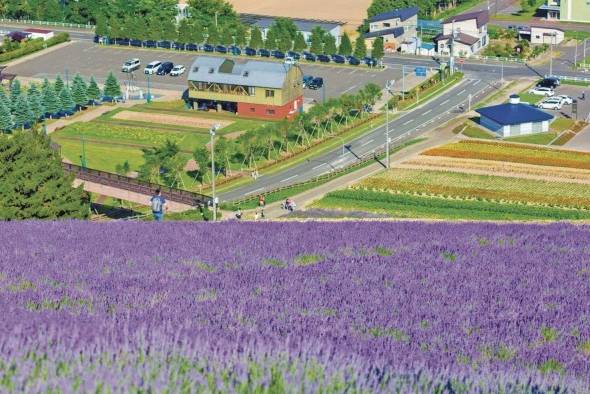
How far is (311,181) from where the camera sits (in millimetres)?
82000

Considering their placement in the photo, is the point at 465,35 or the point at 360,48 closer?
the point at 360,48

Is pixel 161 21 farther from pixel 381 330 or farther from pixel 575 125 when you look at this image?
pixel 381 330

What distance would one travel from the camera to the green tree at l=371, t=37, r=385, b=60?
402 feet

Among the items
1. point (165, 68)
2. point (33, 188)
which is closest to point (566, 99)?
point (165, 68)

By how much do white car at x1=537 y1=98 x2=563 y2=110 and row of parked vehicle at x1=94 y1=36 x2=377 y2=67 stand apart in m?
25.3

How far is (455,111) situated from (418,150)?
19091 mm

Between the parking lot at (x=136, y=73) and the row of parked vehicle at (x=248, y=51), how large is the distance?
3.90 ft

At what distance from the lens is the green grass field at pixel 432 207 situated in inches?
2717

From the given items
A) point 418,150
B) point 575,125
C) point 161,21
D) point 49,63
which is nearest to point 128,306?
point 418,150

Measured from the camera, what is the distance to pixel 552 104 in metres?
104

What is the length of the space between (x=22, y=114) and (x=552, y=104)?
49.6 m

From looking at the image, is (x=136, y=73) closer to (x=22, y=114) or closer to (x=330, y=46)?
(x=330, y=46)

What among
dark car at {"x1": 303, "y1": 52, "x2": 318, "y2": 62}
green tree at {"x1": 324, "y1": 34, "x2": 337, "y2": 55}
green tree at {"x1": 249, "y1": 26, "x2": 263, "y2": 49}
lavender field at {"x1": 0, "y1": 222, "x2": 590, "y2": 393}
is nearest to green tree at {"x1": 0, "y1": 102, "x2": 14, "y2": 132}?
green tree at {"x1": 249, "y1": 26, "x2": 263, "y2": 49}

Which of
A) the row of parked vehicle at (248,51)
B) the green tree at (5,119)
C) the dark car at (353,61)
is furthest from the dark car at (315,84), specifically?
the green tree at (5,119)
